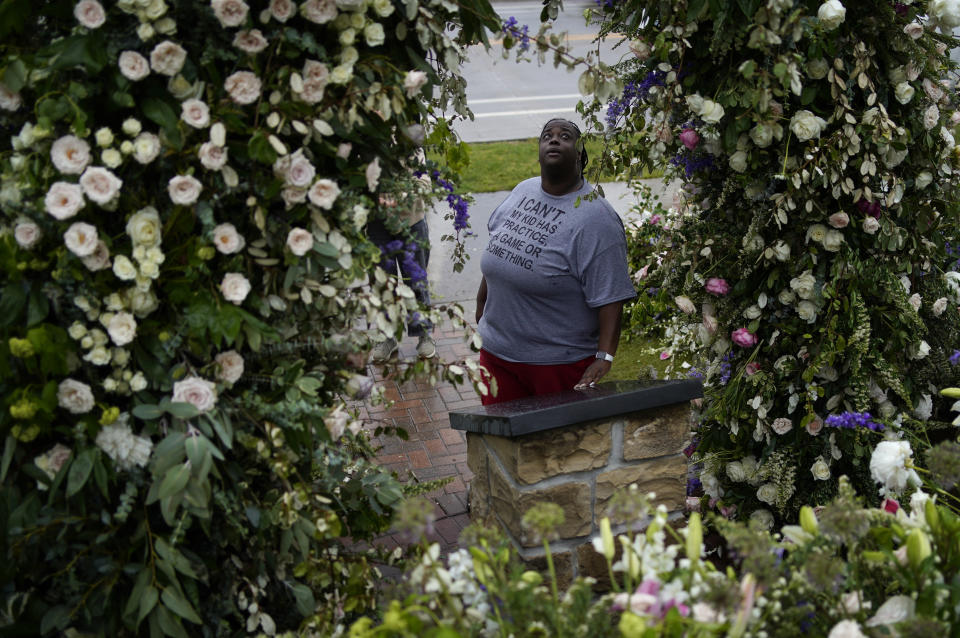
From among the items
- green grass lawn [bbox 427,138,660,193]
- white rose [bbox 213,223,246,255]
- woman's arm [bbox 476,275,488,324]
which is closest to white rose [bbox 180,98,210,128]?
white rose [bbox 213,223,246,255]

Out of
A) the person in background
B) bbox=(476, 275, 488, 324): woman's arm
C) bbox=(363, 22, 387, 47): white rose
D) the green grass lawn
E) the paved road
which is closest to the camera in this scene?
bbox=(363, 22, 387, 47): white rose

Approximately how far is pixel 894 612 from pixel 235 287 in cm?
139

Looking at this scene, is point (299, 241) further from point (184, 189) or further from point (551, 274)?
point (551, 274)

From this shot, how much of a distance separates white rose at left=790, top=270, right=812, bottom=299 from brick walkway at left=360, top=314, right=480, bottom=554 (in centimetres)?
151

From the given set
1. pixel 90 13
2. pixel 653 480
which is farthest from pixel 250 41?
pixel 653 480

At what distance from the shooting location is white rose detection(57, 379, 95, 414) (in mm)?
1753

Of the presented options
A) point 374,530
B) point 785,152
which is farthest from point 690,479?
point 374,530

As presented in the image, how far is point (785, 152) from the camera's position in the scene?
111 inches

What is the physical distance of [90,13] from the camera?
5.51ft

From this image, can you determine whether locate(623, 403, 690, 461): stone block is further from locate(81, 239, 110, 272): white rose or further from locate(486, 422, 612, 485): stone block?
locate(81, 239, 110, 272): white rose

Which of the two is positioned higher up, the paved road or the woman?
the woman

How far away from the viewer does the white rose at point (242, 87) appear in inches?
70.3

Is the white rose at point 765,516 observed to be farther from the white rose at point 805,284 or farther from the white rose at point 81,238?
the white rose at point 81,238

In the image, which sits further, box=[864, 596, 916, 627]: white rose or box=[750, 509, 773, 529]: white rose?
box=[750, 509, 773, 529]: white rose
